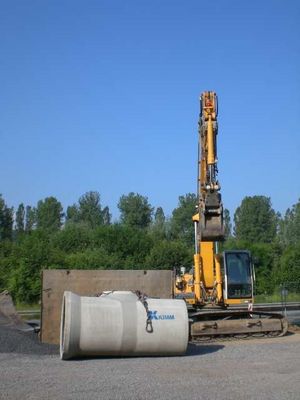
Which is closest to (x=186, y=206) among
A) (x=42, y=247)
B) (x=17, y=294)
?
(x=42, y=247)

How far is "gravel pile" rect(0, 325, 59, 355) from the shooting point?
41.6 feet

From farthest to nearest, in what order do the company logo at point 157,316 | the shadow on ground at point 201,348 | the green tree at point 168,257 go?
the green tree at point 168,257, the shadow on ground at point 201,348, the company logo at point 157,316

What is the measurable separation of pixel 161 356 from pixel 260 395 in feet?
14.0

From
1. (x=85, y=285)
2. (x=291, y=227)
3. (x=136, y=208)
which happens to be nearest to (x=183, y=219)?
(x=136, y=208)

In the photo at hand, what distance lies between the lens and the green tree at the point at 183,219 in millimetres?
78281

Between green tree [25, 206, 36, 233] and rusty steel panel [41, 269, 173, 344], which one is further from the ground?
green tree [25, 206, 36, 233]

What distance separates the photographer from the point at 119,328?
38.9 ft

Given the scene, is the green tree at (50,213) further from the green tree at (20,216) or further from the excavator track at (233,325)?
the excavator track at (233,325)

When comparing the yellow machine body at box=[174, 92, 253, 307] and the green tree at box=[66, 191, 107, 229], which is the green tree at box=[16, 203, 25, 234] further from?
the yellow machine body at box=[174, 92, 253, 307]

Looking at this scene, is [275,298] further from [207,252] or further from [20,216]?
[20,216]

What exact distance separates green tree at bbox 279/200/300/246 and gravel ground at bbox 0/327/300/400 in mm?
72776

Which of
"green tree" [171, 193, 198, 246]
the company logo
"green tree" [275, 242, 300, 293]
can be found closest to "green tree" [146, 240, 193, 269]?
"green tree" [275, 242, 300, 293]

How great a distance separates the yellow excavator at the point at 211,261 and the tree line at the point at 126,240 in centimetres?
106

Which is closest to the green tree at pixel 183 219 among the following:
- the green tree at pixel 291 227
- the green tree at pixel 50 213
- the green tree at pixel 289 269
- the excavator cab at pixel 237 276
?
the green tree at pixel 291 227
